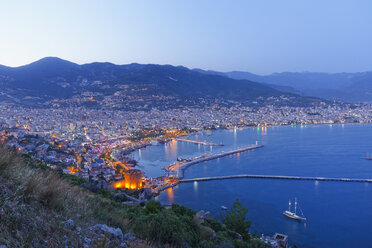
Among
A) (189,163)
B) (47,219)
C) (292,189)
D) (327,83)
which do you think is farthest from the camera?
(327,83)

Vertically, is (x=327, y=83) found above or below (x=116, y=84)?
above

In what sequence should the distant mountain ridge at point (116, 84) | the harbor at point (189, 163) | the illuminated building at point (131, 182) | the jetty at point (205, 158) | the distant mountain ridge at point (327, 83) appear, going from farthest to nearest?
the distant mountain ridge at point (327, 83)
the distant mountain ridge at point (116, 84)
the jetty at point (205, 158)
the harbor at point (189, 163)
the illuminated building at point (131, 182)

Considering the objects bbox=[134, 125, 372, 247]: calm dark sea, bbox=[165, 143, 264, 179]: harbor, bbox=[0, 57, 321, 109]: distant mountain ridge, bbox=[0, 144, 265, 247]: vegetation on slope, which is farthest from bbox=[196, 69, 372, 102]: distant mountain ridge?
bbox=[0, 144, 265, 247]: vegetation on slope

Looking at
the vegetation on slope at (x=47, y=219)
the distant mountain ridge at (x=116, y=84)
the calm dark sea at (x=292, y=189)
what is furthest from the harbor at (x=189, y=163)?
the distant mountain ridge at (x=116, y=84)

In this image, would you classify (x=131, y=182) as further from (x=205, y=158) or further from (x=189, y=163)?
(x=205, y=158)

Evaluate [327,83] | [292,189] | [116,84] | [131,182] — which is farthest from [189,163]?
[327,83]

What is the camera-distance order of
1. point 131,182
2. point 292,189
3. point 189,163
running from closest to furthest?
point 131,182 < point 292,189 < point 189,163

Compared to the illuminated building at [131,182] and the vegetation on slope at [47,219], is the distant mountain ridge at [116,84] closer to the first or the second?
the illuminated building at [131,182]

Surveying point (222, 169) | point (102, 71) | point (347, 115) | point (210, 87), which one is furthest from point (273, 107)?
point (102, 71)
